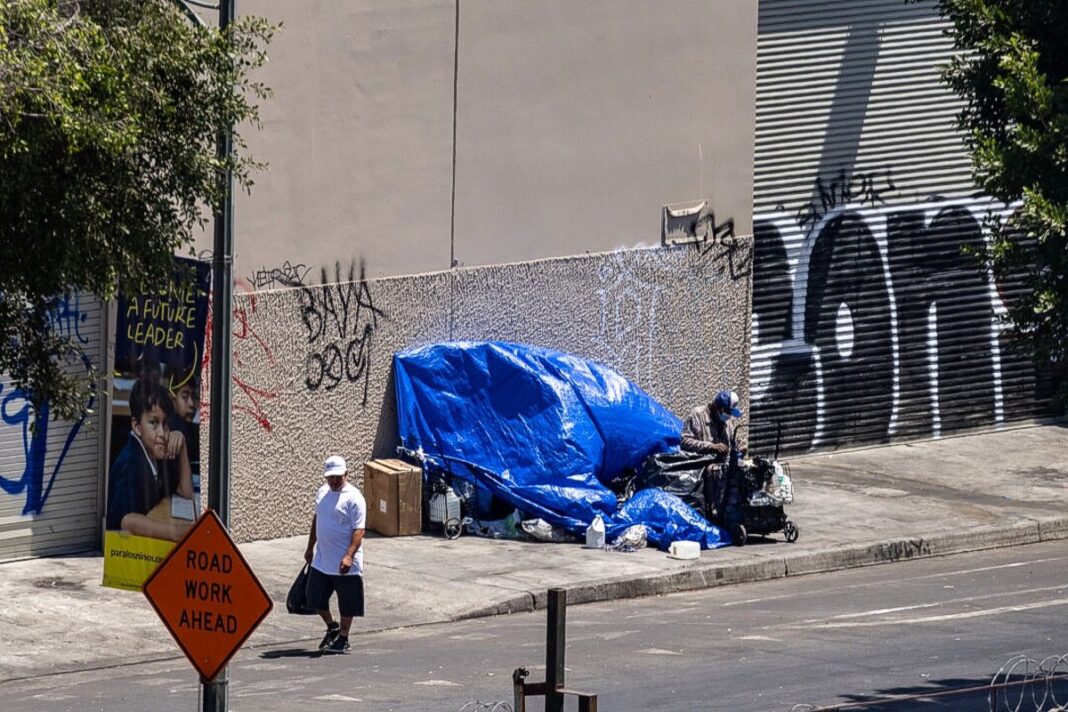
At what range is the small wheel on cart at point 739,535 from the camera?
17953mm

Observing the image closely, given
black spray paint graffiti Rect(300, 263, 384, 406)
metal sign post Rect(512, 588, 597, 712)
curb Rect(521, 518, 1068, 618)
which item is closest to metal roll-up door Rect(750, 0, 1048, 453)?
curb Rect(521, 518, 1068, 618)

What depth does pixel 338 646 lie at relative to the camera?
46.0 ft

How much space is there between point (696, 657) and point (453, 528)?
16.7 ft

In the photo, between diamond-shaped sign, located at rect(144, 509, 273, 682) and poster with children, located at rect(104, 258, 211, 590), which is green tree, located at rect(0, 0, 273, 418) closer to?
diamond-shaped sign, located at rect(144, 509, 273, 682)

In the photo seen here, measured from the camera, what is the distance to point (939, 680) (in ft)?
40.7

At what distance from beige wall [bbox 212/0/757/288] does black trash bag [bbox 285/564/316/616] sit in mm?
3552

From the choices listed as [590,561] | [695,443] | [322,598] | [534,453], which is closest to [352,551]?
[322,598]

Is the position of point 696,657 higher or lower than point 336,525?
lower

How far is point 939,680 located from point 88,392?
18.8ft

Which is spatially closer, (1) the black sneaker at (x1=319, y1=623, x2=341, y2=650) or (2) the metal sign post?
(2) the metal sign post

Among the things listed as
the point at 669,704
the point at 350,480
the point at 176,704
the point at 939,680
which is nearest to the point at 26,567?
the point at 350,480

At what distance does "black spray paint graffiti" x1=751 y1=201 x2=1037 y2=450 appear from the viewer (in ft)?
71.3

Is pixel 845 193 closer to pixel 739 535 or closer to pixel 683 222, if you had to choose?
pixel 683 222

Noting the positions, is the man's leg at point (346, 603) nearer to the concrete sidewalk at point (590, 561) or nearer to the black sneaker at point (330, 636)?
the black sneaker at point (330, 636)
